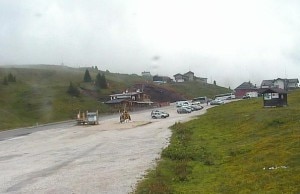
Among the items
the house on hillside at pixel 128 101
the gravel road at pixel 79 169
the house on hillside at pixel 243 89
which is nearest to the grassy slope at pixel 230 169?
the gravel road at pixel 79 169

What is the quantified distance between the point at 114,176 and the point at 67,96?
112311 millimetres

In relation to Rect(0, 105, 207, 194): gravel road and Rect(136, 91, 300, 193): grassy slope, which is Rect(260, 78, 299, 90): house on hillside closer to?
Rect(0, 105, 207, 194): gravel road

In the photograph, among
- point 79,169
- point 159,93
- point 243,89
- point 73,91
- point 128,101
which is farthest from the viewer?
point 159,93

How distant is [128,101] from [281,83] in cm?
6346

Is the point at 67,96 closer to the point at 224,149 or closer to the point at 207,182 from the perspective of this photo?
the point at 224,149

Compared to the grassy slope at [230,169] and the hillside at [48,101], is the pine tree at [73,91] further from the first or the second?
the grassy slope at [230,169]

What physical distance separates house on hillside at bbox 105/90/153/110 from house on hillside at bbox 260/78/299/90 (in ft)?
149

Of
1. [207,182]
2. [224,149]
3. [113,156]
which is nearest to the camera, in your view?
[207,182]

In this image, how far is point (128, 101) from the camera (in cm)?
13925

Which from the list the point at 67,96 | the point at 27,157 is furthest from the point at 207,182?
the point at 67,96

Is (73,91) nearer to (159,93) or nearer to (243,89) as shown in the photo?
(159,93)

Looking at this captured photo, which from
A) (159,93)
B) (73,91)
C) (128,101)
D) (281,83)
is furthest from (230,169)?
(159,93)

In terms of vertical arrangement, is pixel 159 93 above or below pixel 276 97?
above

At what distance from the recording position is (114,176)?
1016 inches
